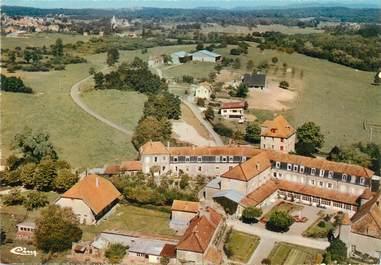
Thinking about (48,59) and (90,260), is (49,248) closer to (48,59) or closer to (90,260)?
(90,260)

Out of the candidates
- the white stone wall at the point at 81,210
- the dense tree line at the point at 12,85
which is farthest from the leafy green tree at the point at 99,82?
the white stone wall at the point at 81,210

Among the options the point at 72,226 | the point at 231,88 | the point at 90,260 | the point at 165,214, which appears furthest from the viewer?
the point at 231,88

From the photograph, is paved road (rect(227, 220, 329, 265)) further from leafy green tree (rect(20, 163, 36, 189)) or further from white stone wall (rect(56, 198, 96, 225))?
leafy green tree (rect(20, 163, 36, 189))

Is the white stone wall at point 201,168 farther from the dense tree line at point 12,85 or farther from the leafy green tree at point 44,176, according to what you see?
the dense tree line at point 12,85

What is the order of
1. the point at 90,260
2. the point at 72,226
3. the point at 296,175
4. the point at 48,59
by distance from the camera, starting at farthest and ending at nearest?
the point at 48,59 < the point at 296,175 < the point at 72,226 < the point at 90,260

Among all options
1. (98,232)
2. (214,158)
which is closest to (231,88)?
(214,158)

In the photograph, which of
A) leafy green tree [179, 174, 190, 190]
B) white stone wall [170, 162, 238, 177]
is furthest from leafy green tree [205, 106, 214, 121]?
leafy green tree [179, 174, 190, 190]
